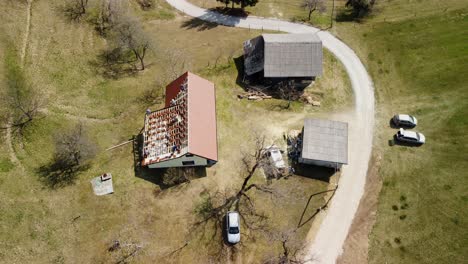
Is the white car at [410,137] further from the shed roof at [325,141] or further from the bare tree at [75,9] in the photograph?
the bare tree at [75,9]

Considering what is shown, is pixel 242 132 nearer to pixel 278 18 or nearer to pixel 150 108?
pixel 150 108

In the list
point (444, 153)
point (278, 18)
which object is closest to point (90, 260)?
point (444, 153)

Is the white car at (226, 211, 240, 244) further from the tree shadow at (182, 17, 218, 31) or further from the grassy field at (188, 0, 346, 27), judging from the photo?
the grassy field at (188, 0, 346, 27)

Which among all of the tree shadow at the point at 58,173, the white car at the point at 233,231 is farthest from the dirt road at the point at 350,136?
the tree shadow at the point at 58,173

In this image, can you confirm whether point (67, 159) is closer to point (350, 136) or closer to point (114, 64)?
point (114, 64)

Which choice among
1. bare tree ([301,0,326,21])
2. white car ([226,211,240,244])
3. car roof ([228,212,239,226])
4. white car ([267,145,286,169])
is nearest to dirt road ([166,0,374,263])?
bare tree ([301,0,326,21])

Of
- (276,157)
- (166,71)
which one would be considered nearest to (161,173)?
(276,157)
